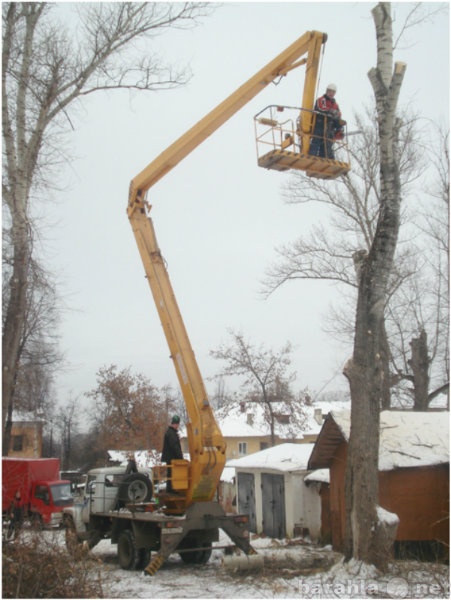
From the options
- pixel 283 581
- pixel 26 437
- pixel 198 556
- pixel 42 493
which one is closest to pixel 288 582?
pixel 283 581

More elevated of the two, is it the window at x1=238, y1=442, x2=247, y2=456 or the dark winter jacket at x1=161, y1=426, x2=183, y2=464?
the dark winter jacket at x1=161, y1=426, x2=183, y2=464

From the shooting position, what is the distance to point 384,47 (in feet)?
44.3

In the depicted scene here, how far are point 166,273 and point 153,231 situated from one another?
1.10m

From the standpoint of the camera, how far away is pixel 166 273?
574 inches

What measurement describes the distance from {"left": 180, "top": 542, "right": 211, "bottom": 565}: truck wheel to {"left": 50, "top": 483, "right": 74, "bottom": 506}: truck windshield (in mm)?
12610

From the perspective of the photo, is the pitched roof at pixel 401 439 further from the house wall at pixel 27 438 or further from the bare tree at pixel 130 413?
the house wall at pixel 27 438

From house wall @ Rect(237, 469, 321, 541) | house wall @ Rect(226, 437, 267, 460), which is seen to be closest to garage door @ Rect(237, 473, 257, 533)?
house wall @ Rect(237, 469, 321, 541)

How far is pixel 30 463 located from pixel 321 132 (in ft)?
65.0

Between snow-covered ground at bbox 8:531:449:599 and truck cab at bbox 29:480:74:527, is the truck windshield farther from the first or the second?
snow-covered ground at bbox 8:531:449:599

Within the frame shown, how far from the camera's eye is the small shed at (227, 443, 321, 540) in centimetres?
2003

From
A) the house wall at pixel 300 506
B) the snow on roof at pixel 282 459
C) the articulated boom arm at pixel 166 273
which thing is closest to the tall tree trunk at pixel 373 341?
the articulated boom arm at pixel 166 273

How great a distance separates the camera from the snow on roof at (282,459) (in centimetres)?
2095

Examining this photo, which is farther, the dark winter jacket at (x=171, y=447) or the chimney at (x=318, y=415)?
the chimney at (x=318, y=415)

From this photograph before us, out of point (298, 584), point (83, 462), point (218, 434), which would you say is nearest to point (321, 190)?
point (218, 434)
